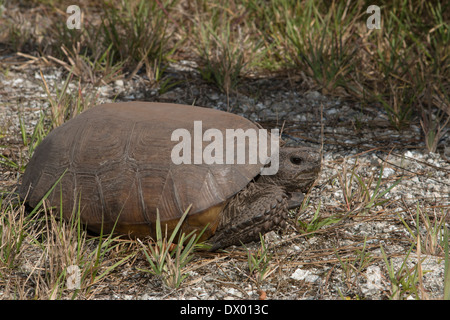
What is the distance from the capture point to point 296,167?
278 centimetres

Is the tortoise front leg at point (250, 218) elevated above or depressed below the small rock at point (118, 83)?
below

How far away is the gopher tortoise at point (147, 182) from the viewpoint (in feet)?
7.89

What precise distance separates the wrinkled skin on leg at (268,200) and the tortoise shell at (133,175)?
103mm

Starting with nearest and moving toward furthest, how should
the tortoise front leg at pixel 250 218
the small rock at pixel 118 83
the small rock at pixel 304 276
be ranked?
1. the small rock at pixel 304 276
2. the tortoise front leg at pixel 250 218
3. the small rock at pixel 118 83

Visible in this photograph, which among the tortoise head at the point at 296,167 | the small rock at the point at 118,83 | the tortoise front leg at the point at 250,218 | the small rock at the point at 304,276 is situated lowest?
the small rock at the point at 304,276

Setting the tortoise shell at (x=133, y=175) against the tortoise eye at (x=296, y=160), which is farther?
the tortoise eye at (x=296, y=160)

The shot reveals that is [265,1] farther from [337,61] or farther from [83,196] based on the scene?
[83,196]

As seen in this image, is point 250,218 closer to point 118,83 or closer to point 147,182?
point 147,182

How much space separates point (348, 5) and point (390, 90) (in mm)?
1214

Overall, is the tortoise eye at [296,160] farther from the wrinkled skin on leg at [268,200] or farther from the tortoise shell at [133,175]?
the tortoise shell at [133,175]

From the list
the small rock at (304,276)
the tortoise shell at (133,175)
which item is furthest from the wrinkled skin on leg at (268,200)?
the small rock at (304,276)

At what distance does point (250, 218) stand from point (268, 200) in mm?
129

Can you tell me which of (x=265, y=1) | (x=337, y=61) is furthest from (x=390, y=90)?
(x=265, y=1)

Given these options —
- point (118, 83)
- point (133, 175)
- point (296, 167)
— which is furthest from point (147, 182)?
point (118, 83)
